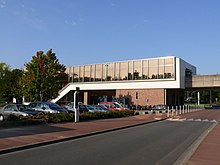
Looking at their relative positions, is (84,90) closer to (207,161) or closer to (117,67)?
(117,67)

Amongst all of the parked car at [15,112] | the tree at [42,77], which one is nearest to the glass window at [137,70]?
the tree at [42,77]

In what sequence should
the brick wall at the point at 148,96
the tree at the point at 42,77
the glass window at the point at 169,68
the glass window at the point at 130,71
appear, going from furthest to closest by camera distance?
the glass window at the point at 130,71 < the brick wall at the point at 148,96 < the glass window at the point at 169,68 < the tree at the point at 42,77

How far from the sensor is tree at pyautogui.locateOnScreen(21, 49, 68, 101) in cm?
3606

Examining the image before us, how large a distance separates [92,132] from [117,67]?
44866 millimetres

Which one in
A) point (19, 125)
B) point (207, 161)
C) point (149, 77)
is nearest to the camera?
point (207, 161)

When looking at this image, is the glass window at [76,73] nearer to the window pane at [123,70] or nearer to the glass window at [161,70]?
the window pane at [123,70]

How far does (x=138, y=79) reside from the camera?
A: 2168 inches

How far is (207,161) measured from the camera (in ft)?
26.4

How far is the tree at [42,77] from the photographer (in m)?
36.1

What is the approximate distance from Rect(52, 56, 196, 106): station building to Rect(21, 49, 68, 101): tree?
17.8 meters

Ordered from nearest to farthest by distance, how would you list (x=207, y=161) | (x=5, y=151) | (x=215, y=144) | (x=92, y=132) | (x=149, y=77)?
(x=207, y=161)
(x=5, y=151)
(x=215, y=144)
(x=92, y=132)
(x=149, y=77)

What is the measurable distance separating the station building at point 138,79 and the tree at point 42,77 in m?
17.8

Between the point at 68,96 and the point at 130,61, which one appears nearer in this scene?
the point at 130,61

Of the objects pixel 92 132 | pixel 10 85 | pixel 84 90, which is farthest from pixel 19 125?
pixel 84 90
